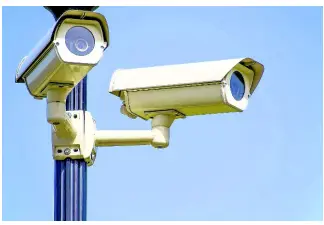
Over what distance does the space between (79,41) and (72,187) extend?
734 mm

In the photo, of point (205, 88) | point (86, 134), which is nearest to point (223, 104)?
point (205, 88)

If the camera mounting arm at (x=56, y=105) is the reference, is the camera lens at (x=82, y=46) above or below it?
above

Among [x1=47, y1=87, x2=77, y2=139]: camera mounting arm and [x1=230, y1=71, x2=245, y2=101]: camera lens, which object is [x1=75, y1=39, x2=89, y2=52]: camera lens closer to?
[x1=47, y1=87, x2=77, y2=139]: camera mounting arm

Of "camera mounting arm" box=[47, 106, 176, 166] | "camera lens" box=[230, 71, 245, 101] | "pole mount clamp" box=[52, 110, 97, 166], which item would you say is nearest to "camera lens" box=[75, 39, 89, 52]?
"camera mounting arm" box=[47, 106, 176, 166]

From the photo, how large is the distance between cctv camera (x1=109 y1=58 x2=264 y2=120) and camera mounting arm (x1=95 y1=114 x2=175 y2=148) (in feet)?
0.15

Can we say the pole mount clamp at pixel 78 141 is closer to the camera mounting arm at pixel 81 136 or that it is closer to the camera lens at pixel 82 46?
the camera mounting arm at pixel 81 136

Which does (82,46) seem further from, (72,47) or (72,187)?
(72,187)

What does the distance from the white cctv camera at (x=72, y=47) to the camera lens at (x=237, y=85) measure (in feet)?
3.03

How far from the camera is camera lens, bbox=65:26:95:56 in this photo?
6.42 meters

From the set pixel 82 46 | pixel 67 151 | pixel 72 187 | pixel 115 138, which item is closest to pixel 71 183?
pixel 72 187

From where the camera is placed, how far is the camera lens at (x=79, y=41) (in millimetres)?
6418

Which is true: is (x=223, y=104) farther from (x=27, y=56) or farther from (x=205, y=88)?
(x=27, y=56)

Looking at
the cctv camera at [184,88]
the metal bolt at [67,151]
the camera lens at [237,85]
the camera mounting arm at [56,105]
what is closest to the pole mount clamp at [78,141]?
the metal bolt at [67,151]

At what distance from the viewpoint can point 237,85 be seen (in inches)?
286
